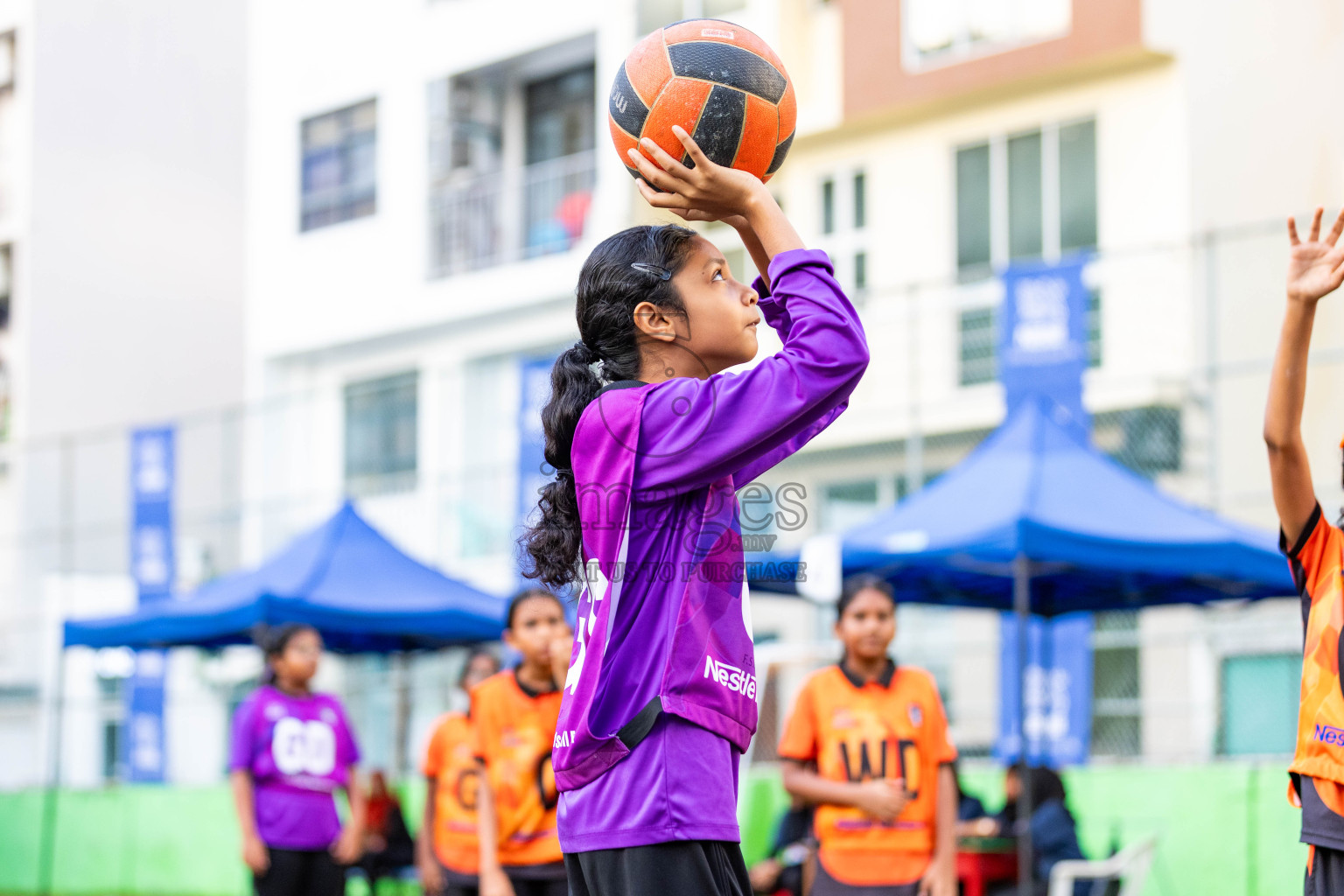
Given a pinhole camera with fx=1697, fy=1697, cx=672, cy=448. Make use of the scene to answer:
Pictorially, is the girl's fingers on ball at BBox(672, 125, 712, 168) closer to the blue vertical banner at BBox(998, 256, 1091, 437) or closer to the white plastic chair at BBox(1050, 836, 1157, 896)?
the white plastic chair at BBox(1050, 836, 1157, 896)

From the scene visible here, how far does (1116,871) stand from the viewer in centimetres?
927

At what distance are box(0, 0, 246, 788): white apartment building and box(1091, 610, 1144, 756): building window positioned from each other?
46.8 feet

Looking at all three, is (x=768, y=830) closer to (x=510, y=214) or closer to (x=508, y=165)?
(x=510, y=214)

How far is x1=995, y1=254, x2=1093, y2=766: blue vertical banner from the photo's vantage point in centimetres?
1219

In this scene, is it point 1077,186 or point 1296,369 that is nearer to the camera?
point 1296,369

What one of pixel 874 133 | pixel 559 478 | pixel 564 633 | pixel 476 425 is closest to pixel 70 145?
pixel 476 425

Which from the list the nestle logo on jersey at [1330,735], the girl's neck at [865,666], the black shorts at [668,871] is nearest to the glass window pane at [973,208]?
the girl's neck at [865,666]

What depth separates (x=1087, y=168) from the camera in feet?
55.9

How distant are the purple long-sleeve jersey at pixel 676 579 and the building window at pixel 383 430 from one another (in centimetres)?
1909

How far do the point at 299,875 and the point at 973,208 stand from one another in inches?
450

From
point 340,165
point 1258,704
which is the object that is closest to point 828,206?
point 1258,704

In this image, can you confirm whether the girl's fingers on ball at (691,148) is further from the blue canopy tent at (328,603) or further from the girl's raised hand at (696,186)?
the blue canopy tent at (328,603)

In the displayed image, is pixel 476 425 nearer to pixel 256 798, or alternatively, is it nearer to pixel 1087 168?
pixel 1087 168

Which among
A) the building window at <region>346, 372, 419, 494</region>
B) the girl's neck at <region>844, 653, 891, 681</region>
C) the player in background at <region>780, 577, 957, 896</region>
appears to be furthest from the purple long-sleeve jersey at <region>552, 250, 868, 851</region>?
the building window at <region>346, 372, 419, 494</region>
